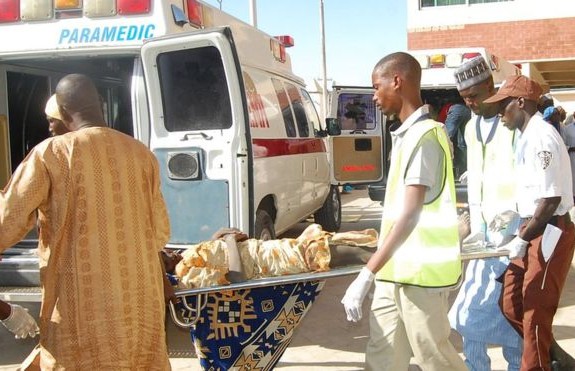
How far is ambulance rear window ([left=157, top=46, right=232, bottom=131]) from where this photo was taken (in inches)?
194

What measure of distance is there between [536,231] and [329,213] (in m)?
5.80

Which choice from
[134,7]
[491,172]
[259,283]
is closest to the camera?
[259,283]

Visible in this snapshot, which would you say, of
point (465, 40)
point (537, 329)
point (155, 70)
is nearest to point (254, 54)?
point (155, 70)

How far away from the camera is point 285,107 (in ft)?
22.8

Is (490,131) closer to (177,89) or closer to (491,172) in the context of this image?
(491,172)

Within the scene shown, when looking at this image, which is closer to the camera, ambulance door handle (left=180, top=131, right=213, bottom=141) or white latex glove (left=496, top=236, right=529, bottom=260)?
white latex glove (left=496, top=236, right=529, bottom=260)

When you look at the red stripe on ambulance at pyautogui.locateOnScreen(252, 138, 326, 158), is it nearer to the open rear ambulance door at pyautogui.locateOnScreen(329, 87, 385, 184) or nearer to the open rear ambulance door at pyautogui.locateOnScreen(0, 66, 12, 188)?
the open rear ambulance door at pyautogui.locateOnScreen(329, 87, 385, 184)

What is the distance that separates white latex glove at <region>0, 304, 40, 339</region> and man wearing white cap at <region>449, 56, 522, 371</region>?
2.22m

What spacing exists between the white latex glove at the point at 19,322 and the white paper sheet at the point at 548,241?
2405 millimetres

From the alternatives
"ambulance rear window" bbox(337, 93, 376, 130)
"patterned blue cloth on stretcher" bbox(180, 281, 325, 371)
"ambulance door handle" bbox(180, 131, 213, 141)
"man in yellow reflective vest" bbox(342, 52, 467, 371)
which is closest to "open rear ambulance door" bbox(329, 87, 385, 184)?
"ambulance rear window" bbox(337, 93, 376, 130)

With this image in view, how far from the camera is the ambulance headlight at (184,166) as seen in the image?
189 inches

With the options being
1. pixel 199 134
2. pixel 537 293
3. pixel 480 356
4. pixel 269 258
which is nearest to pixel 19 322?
pixel 269 258

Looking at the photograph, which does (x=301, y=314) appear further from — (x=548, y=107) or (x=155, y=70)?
(x=548, y=107)

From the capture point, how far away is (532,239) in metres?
3.45
